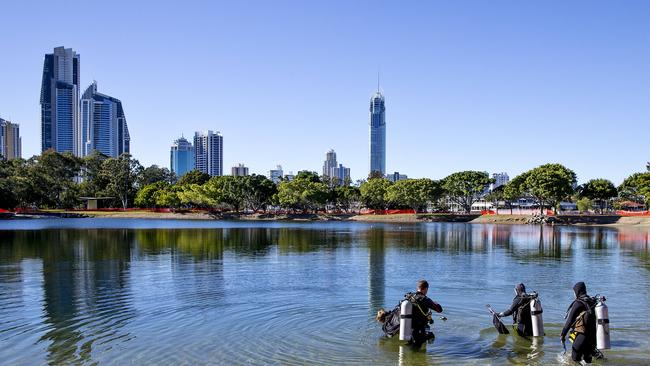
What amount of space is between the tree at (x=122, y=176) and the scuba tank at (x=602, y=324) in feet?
538

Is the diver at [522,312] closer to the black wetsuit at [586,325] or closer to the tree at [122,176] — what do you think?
the black wetsuit at [586,325]

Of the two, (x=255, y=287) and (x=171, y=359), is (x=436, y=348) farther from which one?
(x=255, y=287)

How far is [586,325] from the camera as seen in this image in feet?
41.3

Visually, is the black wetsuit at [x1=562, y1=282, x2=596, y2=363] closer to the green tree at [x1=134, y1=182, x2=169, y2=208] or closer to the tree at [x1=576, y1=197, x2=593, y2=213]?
the tree at [x1=576, y1=197, x2=593, y2=213]

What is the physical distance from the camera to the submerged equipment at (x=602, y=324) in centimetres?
1256

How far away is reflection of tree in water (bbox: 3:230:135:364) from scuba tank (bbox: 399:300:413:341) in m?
7.69

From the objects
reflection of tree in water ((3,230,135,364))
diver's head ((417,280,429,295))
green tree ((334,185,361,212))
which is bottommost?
reflection of tree in water ((3,230,135,364))

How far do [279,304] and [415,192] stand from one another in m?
114

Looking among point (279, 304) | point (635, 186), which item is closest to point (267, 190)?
point (635, 186)

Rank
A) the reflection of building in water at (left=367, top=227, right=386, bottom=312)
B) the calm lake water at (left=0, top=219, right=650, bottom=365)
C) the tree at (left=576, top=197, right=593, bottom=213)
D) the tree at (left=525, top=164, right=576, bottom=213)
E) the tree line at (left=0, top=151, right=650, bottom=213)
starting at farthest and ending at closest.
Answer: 1. the tree at (left=576, top=197, right=593, bottom=213)
2. the tree line at (left=0, top=151, right=650, bottom=213)
3. the tree at (left=525, top=164, right=576, bottom=213)
4. the reflection of building in water at (left=367, top=227, right=386, bottom=312)
5. the calm lake water at (left=0, top=219, right=650, bottom=365)

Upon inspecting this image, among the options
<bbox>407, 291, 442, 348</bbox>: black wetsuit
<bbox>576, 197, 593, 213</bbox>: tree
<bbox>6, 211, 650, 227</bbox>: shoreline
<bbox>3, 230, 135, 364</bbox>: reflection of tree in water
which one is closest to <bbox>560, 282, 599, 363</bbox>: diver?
<bbox>407, 291, 442, 348</bbox>: black wetsuit

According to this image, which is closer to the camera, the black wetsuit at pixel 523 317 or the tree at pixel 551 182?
the black wetsuit at pixel 523 317

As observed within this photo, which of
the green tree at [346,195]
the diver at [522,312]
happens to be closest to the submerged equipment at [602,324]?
the diver at [522,312]

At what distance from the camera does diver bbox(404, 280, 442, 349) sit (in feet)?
47.3
